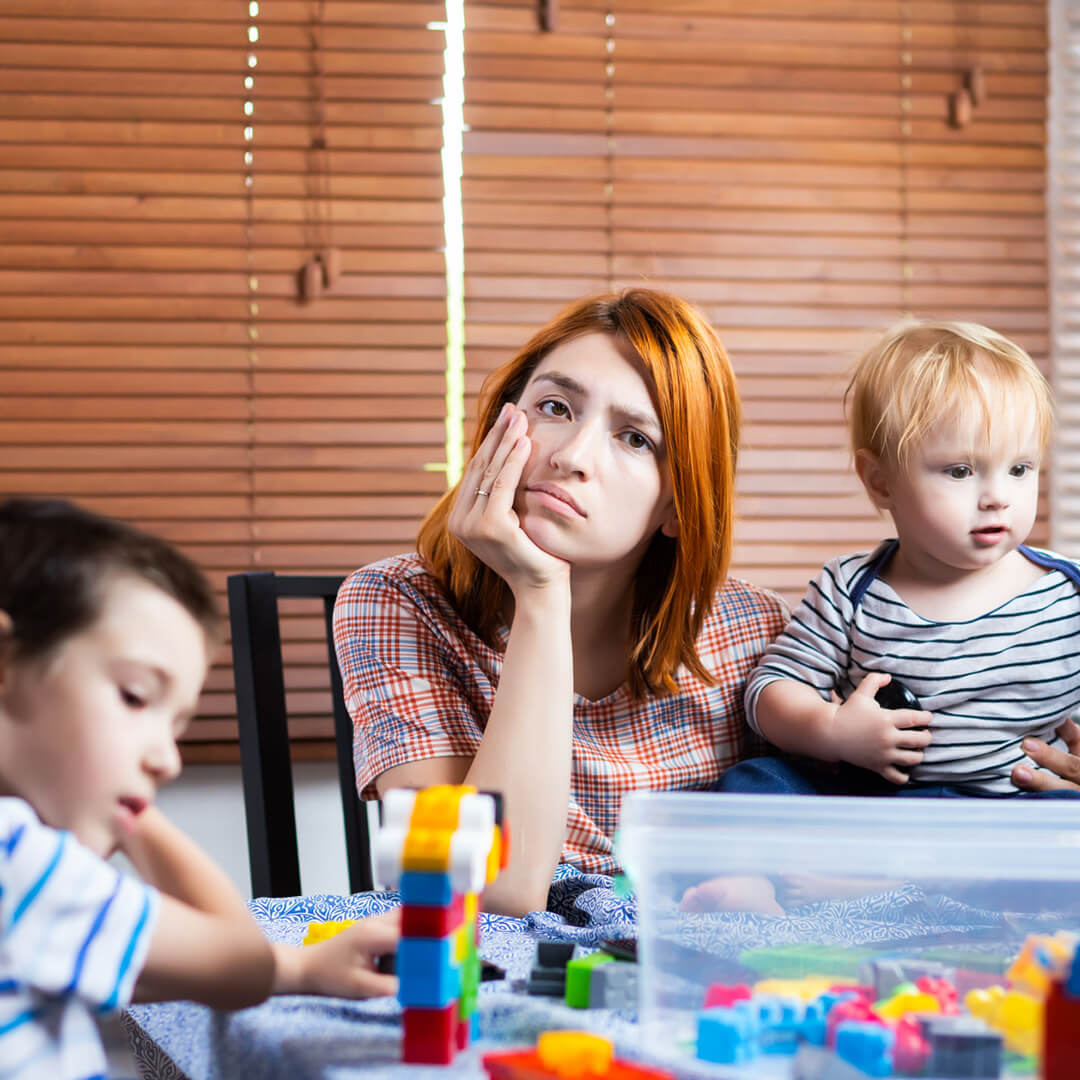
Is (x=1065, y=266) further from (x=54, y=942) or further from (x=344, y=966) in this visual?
(x=54, y=942)

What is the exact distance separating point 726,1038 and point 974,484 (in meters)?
0.73

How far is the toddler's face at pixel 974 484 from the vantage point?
1117mm

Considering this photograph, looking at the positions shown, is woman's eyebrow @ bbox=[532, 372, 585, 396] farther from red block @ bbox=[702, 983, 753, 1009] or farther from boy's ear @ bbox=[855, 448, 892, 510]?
red block @ bbox=[702, 983, 753, 1009]

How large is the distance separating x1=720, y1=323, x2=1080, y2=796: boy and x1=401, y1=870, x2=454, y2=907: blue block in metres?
0.64

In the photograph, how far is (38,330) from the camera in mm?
1870

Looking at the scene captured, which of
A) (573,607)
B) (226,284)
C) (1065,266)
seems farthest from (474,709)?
(1065,266)

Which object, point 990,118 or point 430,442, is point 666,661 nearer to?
point 430,442

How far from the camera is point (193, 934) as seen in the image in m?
0.58

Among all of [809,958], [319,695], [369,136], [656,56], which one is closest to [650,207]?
[656,56]

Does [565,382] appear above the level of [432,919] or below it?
above

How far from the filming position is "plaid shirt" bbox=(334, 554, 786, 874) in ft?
3.60

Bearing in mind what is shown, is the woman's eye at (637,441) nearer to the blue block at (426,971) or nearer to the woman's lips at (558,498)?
the woman's lips at (558,498)

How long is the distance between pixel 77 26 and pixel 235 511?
0.81 metres

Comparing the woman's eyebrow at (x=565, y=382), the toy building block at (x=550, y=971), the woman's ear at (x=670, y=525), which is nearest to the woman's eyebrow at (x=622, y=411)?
the woman's eyebrow at (x=565, y=382)
